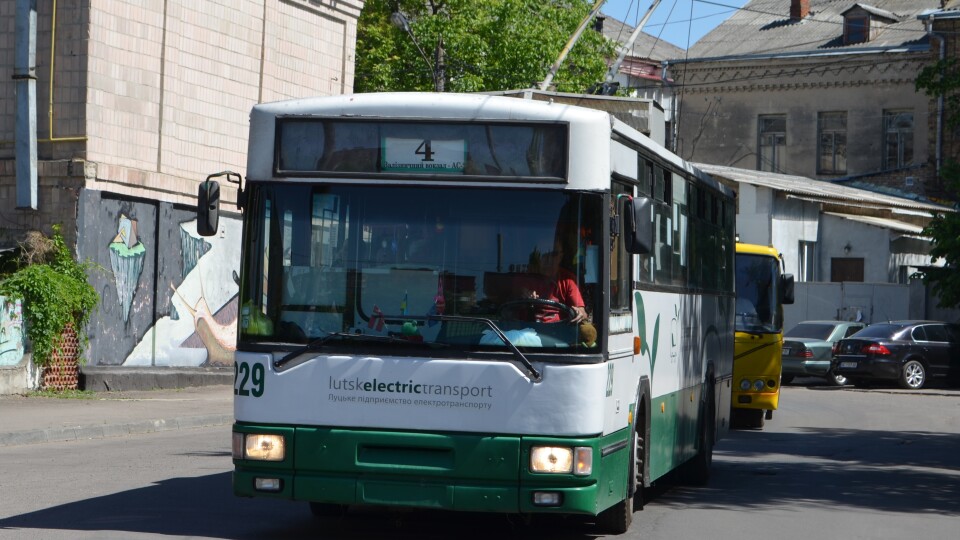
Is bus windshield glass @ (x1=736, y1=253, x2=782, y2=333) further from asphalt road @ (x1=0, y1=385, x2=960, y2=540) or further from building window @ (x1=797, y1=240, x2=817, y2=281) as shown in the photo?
building window @ (x1=797, y1=240, x2=817, y2=281)

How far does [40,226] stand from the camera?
22.0 metres

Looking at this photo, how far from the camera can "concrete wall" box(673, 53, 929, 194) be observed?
56.5m

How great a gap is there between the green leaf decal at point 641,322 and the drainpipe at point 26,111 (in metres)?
12.7

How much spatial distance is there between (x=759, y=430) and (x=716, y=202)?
7.05 metres

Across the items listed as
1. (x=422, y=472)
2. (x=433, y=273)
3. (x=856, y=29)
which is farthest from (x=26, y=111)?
(x=856, y=29)

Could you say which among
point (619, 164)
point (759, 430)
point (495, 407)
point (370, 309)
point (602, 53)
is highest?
point (602, 53)

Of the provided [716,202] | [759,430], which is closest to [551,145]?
[716,202]

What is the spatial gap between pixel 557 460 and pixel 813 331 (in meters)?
26.8

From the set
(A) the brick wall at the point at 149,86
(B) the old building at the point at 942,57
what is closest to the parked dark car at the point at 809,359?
(A) the brick wall at the point at 149,86

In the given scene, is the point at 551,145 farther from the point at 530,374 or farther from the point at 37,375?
the point at 37,375

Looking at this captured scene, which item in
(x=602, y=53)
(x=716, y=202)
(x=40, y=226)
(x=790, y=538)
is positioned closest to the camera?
(x=790, y=538)

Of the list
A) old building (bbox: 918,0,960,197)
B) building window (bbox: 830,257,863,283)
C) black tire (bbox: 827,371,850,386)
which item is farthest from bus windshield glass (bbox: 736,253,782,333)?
old building (bbox: 918,0,960,197)

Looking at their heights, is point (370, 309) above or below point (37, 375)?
above

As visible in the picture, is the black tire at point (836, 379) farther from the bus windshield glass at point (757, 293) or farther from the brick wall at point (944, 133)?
the brick wall at point (944, 133)
